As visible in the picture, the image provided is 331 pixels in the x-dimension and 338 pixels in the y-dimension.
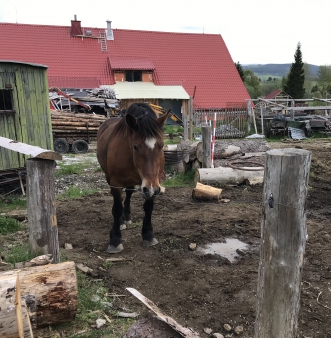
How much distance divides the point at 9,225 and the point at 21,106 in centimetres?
335

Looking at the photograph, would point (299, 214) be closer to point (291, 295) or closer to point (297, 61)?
point (291, 295)

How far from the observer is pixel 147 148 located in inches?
159

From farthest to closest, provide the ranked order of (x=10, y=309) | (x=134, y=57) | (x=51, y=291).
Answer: (x=134, y=57)
(x=51, y=291)
(x=10, y=309)

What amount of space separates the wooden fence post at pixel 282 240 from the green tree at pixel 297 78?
129 feet

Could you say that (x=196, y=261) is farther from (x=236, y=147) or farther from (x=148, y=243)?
(x=236, y=147)

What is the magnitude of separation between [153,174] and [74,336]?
1.87m

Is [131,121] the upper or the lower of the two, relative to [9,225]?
upper

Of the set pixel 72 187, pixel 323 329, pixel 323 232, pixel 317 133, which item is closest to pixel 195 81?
pixel 317 133

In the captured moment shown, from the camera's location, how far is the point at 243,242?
5.04 meters

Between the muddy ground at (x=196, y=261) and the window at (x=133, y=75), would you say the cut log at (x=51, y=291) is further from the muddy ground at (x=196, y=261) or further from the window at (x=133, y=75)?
the window at (x=133, y=75)

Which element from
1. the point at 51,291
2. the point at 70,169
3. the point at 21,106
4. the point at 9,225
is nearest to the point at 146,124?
the point at 51,291

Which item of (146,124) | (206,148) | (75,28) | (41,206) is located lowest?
(206,148)

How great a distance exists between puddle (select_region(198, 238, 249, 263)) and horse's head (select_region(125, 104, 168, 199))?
4.40 feet

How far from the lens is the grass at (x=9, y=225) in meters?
5.51
